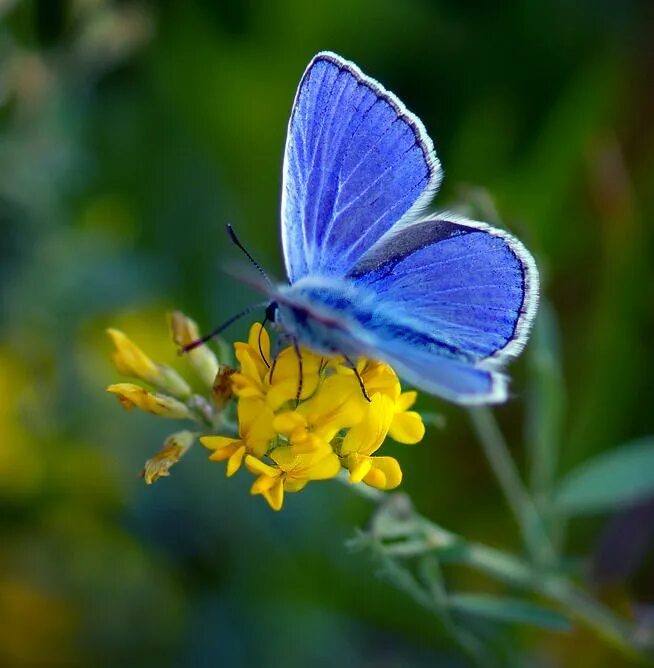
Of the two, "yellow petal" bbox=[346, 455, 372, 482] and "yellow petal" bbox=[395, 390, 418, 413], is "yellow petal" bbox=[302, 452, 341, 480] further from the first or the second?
"yellow petal" bbox=[395, 390, 418, 413]

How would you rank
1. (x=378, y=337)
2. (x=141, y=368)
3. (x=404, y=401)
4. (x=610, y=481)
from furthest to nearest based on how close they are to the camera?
1. (x=610, y=481)
2. (x=141, y=368)
3. (x=404, y=401)
4. (x=378, y=337)

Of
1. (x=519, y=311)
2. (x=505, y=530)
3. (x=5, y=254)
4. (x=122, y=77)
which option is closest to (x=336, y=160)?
(x=519, y=311)

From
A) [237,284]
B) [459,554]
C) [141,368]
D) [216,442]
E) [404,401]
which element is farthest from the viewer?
[237,284]

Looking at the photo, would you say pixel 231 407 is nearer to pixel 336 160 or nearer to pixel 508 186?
pixel 336 160

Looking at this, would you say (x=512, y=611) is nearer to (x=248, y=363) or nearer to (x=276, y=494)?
(x=276, y=494)

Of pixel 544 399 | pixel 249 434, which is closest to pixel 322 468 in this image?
pixel 249 434

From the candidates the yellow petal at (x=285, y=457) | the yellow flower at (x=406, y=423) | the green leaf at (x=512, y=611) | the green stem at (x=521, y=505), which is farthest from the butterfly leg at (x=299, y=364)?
the green stem at (x=521, y=505)

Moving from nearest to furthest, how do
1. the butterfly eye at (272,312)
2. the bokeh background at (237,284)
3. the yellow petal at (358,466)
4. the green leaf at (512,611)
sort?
1. the yellow petal at (358,466)
2. the butterfly eye at (272,312)
3. the green leaf at (512,611)
4. the bokeh background at (237,284)

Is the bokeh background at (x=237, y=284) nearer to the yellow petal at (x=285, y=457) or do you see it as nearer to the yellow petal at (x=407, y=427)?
the yellow petal at (x=407, y=427)
